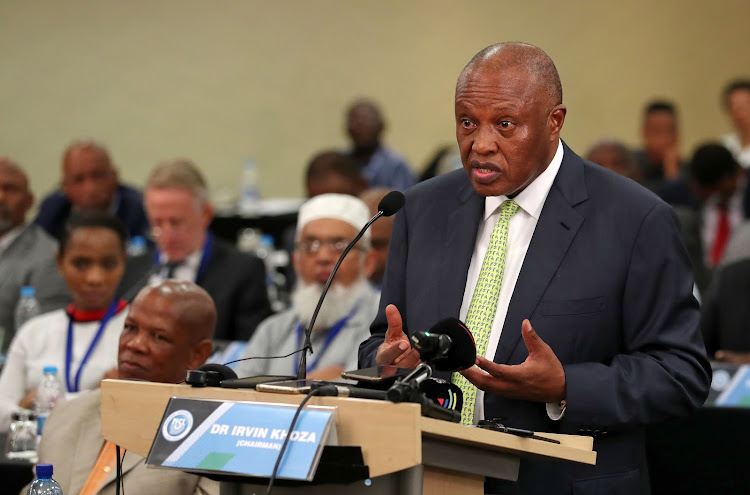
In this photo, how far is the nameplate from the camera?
191 cm

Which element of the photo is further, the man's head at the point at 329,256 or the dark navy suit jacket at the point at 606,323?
the man's head at the point at 329,256

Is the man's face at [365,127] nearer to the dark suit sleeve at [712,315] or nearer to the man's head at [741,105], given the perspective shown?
the man's head at [741,105]

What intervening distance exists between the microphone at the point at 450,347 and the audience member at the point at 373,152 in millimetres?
7297

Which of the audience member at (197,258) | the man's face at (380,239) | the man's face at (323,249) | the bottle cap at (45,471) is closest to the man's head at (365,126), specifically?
the audience member at (197,258)

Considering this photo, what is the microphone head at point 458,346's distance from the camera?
212 centimetres

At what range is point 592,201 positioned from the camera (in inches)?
104

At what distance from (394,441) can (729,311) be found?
3.83 m

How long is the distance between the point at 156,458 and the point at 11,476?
2.09 metres

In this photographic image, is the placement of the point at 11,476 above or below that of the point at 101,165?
below

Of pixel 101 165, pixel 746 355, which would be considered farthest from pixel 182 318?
pixel 101 165

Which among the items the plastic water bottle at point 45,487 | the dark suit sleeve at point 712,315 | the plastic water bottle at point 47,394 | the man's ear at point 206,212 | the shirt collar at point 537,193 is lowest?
the plastic water bottle at point 45,487

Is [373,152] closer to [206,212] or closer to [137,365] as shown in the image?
[206,212]

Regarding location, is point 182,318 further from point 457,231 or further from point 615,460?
point 615,460

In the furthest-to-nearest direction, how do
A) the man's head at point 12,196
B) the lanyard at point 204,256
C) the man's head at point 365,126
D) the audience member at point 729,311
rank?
the man's head at point 365,126
the man's head at point 12,196
the lanyard at point 204,256
the audience member at point 729,311
